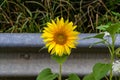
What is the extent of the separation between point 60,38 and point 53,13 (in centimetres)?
116

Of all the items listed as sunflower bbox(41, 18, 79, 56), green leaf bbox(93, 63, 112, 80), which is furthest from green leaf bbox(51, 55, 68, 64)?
green leaf bbox(93, 63, 112, 80)

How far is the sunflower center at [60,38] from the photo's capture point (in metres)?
2.14

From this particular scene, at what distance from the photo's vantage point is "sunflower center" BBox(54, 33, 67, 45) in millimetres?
2141

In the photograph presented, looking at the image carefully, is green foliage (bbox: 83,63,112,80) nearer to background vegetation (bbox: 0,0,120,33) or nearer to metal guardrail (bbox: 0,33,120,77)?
metal guardrail (bbox: 0,33,120,77)

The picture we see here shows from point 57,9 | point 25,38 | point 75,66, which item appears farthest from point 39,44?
point 57,9

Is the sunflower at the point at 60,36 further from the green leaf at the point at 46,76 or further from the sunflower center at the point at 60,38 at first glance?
the green leaf at the point at 46,76

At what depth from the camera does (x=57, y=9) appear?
3.40 meters

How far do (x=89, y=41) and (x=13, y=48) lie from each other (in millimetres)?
459

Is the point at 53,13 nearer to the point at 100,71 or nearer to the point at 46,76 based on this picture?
the point at 46,76

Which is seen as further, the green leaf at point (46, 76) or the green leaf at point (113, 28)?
the green leaf at point (46, 76)

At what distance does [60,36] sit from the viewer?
2148mm

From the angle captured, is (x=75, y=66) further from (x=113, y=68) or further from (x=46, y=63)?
(x=113, y=68)

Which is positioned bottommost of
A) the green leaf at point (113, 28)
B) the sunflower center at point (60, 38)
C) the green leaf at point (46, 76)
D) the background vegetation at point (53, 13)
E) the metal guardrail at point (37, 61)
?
the green leaf at point (46, 76)

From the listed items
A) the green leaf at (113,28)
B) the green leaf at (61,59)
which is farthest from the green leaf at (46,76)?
the green leaf at (113,28)
